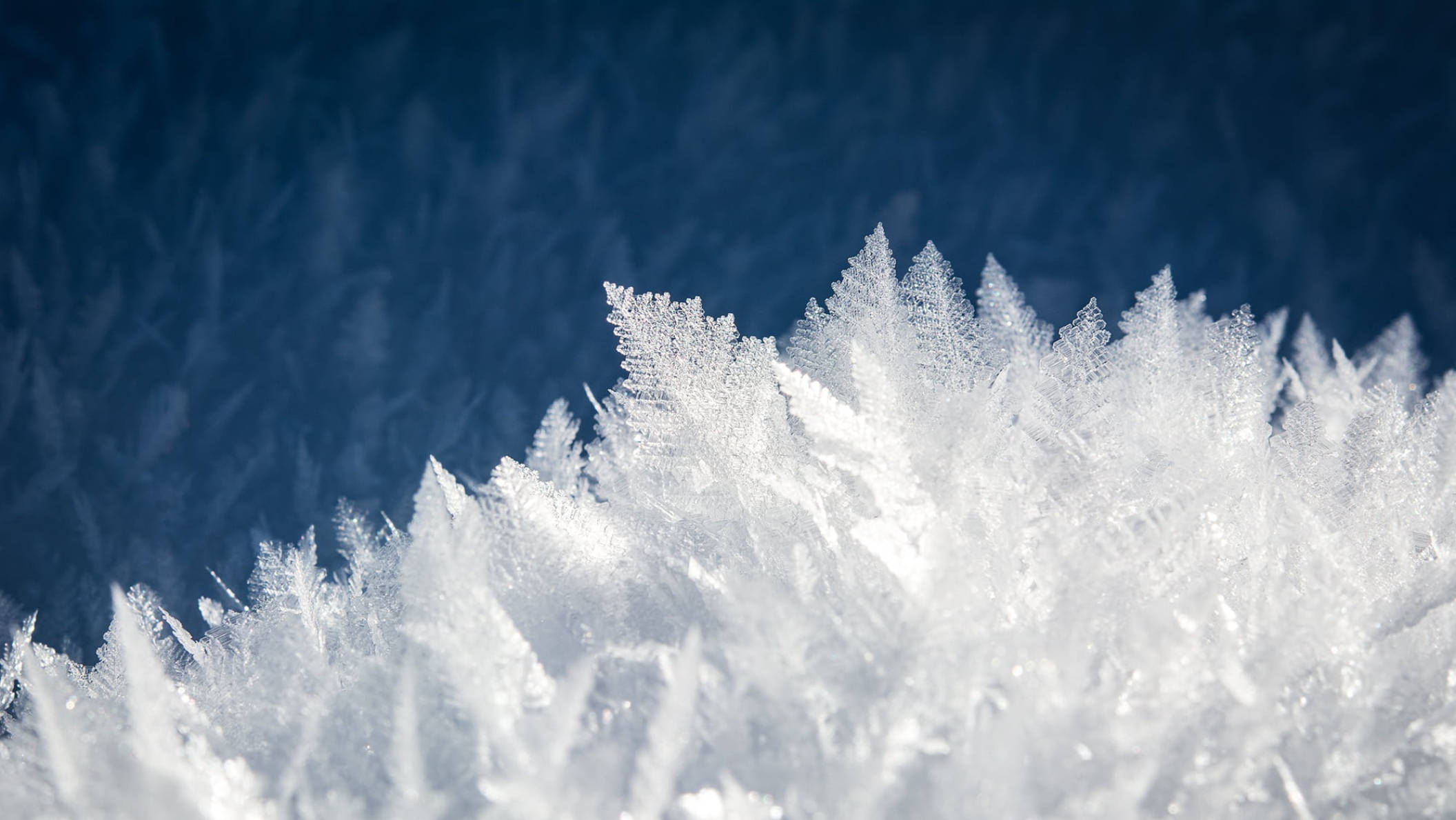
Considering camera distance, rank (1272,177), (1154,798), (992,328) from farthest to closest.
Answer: (1272,177) < (992,328) < (1154,798)

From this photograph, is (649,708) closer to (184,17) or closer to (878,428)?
(878,428)

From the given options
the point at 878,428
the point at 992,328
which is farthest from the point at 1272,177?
the point at 878,428

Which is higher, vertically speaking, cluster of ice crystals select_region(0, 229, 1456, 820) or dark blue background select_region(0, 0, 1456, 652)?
dark blue background select_region(0, 0, 1456, 652)

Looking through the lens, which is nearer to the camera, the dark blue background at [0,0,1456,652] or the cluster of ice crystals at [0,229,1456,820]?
the cluster of ice crystals at [0,229,1456,820]

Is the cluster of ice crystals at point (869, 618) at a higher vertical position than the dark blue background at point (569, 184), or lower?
lower

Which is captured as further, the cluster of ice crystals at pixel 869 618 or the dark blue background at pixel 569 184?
the dark blue background at pixel 569 184
